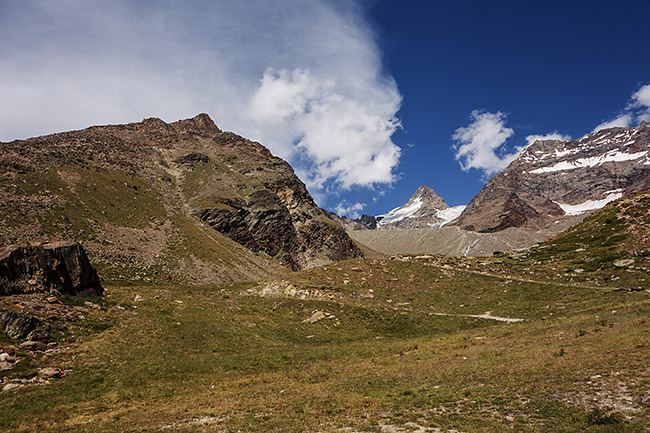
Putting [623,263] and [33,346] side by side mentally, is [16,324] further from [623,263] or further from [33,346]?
[623,263]

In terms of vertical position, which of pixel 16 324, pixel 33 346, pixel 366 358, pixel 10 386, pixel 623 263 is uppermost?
pixel 623 263

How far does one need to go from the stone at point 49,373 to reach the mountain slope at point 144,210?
4990cm

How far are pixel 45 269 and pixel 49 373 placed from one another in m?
16.8

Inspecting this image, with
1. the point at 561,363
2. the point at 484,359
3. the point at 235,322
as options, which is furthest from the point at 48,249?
the point at 561,363

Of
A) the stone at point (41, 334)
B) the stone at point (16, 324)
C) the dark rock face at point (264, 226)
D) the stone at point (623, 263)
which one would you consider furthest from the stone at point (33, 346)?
the dark rock face at point (264, 226)

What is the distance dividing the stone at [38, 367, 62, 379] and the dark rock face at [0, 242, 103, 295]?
510 inches

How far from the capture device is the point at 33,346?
93.0 ft

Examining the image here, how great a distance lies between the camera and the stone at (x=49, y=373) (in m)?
25.9

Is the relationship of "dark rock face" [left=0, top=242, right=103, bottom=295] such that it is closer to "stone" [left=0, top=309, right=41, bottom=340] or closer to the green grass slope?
the green grass slope

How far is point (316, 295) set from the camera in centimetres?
5506

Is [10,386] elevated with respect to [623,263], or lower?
lower

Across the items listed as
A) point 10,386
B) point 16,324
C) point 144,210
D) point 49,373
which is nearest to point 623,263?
point 49,373

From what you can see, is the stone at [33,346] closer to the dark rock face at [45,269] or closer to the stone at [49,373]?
the stone at [49,373]

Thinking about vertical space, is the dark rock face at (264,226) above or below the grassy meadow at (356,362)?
above
